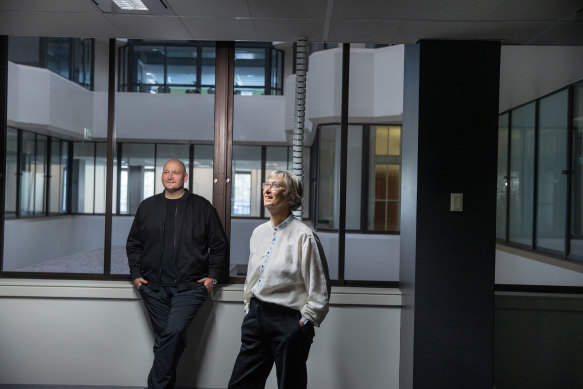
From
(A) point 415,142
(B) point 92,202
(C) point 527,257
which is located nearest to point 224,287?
(A) point 415,142

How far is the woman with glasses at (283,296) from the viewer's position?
81.4 inches

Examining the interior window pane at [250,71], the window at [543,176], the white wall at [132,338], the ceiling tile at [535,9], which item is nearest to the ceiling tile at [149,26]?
the white wall at [132,338]

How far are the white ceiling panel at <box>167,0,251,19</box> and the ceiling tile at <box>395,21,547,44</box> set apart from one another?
1.00m

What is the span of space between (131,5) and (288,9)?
0.93 m

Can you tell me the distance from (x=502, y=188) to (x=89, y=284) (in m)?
4.46

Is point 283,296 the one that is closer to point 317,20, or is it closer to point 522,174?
point 317,20

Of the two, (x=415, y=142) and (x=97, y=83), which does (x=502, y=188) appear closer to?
(x=415, y=142)

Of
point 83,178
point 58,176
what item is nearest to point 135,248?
point 58,176

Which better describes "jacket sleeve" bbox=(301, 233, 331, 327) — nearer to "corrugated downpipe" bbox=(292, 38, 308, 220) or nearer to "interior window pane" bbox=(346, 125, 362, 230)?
"corrugated downpipe" bbox=(292, 38, 308, 220)

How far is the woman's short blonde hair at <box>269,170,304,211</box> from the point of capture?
2146mm

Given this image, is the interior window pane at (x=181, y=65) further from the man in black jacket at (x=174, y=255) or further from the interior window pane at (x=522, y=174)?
the man in black jacket at (x=174, y=255)

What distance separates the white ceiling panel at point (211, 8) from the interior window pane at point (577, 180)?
10.1 ft

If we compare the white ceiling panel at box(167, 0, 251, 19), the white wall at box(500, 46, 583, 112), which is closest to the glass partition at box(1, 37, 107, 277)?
the white ceiling panel at box(167, 0, 251, 19)

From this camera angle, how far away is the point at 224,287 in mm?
3184
